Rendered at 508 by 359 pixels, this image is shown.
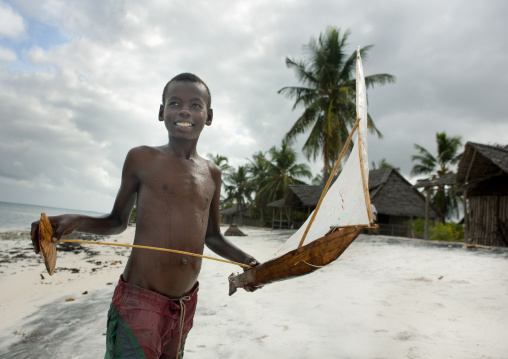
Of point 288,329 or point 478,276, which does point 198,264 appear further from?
point 478,276

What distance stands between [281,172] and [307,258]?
1126 inches

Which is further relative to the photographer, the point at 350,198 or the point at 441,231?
the point at 441,231

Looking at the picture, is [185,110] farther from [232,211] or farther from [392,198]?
[232,211]

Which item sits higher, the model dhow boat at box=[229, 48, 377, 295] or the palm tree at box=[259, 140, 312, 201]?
the palm tree at box=[259, 140, 312, 201]

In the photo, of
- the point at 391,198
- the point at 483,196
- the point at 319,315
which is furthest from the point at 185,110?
the point at 391,198

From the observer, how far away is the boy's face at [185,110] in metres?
1.56

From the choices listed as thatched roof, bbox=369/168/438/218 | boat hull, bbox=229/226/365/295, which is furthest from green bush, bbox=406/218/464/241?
boat hull, bbox=229/226/365/295

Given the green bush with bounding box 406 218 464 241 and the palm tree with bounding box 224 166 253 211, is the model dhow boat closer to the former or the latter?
the green bush with bounding box 406 218 464 241

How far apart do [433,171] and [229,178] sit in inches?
811

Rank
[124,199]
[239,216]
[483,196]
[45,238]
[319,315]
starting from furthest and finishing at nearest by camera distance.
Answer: [239,216], [483,196], [319,315], [124,199], [45,238]

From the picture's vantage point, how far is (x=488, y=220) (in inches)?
436

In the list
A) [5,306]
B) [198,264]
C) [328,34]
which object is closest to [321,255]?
[198,264]

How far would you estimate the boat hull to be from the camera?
1192 mm

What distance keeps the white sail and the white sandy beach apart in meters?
1.79
